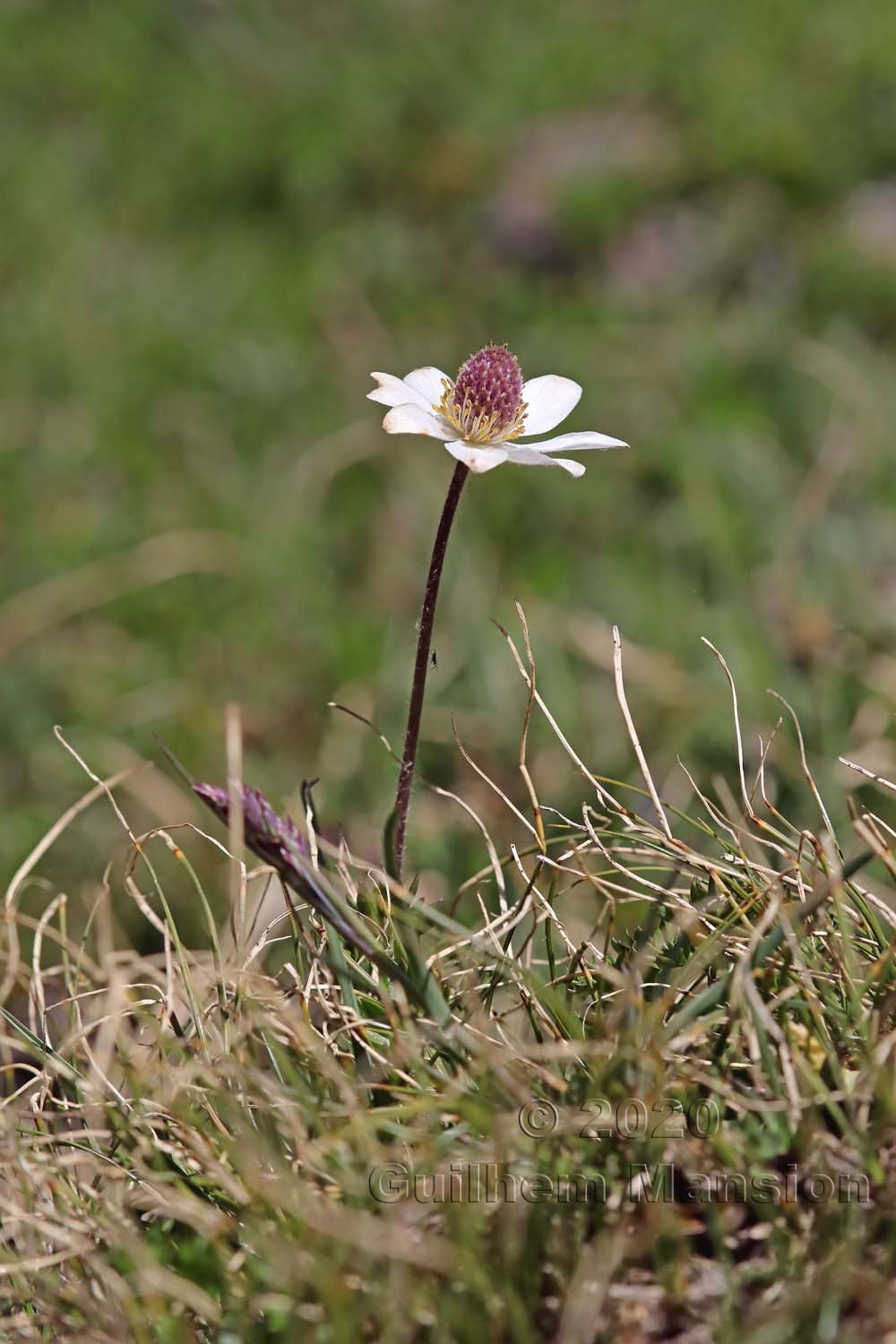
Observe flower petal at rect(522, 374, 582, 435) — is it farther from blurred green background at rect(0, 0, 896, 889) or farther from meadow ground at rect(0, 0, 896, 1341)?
blurred green background at rect(0, 0, 896, 889)

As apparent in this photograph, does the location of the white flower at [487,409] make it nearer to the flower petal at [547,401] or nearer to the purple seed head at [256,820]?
the flower petal at [547,401]

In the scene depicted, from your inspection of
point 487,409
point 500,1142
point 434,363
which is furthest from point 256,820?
point 434,363

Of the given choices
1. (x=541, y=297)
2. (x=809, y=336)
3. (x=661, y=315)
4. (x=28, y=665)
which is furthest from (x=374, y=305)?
(x=28, y=665)

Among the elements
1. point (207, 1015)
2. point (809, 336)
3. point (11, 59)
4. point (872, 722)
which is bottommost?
point (207, 1015)

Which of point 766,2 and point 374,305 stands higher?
point 766,2

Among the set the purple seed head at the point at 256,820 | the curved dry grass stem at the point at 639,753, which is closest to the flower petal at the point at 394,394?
the curved dry grass stem at the point at 639,753

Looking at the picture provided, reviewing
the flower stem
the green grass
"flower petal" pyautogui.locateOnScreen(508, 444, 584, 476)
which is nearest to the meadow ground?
the green grass

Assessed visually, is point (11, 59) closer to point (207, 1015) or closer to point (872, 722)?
point (872, 722)
